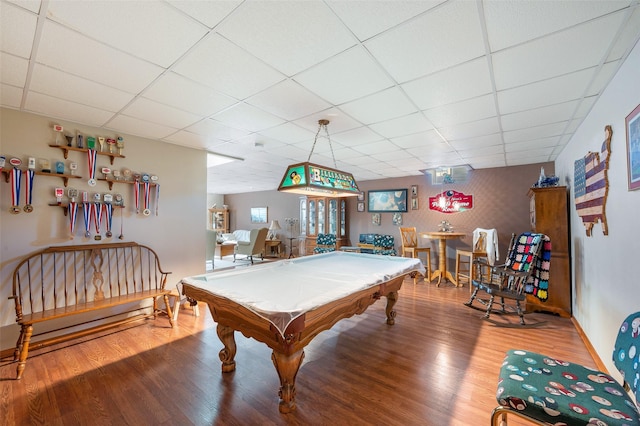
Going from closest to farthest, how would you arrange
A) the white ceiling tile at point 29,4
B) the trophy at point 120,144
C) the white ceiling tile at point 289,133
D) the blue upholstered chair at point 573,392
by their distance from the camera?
the blue upholstered chair at point 573,392 → the white ceiling tile at point 29,4 → the white ceiling tile at point 289,133 → the trophy at point 120,144

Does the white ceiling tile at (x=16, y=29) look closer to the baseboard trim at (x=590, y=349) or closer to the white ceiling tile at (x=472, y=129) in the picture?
the white ceiling tile at (x=472, y=129)

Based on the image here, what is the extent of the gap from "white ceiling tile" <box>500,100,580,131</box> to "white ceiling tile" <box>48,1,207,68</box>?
10.4 feet

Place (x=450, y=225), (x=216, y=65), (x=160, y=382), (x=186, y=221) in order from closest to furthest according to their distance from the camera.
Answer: (x=216, y=65) < (x=160, y=382) < (x=186, y=221) < (x=450, y=225)

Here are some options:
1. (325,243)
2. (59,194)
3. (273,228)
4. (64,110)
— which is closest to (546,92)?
(64,110)

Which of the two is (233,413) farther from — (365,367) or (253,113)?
(253,113)

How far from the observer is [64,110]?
272cm

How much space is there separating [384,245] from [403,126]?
13.9 feet

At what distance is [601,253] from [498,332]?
4.52 feet

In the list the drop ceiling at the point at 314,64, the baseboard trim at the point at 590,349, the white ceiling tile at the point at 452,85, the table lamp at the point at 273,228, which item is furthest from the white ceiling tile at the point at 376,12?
the table lamp at the point at 273,228

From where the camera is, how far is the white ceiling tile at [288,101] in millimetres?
2312

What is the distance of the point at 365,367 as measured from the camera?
242 centimetres

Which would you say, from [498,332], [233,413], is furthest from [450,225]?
[233,413]

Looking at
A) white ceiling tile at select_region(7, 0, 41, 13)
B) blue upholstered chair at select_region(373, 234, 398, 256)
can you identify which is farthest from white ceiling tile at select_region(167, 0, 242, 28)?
blue upholstered chair at select_region(373, 234, 398, 256)

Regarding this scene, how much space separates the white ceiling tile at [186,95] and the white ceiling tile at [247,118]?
0.11 meters
